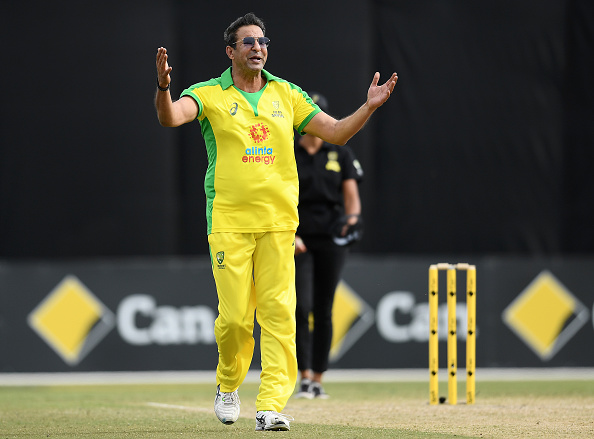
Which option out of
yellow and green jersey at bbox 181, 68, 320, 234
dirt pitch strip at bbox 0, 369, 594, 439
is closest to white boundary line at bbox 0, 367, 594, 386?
dirt pitch strip at bbox 0, 369, 594, 439

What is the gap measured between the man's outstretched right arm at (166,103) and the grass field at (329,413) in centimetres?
145

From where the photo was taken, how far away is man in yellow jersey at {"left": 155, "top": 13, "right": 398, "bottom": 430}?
17.2ft

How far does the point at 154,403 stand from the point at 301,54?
14.6 ft

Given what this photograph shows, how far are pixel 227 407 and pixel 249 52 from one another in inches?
68.1

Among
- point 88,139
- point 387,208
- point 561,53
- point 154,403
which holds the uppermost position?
point 561,53

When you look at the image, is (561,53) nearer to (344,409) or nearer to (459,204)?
(459,204)

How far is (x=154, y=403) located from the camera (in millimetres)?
7062

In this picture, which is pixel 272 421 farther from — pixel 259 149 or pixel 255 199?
pixel 259 149

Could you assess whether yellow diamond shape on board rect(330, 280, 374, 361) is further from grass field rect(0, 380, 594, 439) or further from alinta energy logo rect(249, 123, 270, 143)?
alinta energy logo rect(249, 123, 270, 143)

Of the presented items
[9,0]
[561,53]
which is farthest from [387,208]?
[9,0]

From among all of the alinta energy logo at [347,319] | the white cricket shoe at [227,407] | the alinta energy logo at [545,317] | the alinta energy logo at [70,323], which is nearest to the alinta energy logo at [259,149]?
the white cricket shoe at [227,407]

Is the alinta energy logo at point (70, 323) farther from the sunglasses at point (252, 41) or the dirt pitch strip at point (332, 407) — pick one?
the sunglasses at point (252, 41)

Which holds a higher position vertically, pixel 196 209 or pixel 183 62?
pixel 183 62

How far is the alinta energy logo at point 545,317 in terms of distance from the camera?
31.9 feet
